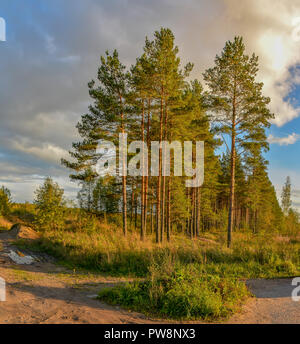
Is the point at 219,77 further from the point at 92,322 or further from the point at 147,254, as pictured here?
the point at 92,322

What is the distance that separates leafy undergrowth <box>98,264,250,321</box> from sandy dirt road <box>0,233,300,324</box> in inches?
12.3

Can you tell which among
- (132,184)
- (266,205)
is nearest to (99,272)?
(132,184)

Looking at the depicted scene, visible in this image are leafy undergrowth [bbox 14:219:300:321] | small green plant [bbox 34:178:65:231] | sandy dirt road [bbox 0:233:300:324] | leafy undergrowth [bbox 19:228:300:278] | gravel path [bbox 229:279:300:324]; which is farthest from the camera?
small green plant [bbox 34:178:65:231]

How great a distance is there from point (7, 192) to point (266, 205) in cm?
4208

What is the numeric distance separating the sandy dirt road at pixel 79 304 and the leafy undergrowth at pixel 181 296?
312 mm

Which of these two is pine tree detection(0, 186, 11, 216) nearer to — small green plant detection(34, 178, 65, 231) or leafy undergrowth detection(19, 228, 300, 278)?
small green plant detection(34, 178, 65, 231)

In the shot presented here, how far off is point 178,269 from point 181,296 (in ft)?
4.53

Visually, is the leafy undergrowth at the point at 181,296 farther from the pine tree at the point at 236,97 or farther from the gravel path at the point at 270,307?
the pine tree at the point at 236,97

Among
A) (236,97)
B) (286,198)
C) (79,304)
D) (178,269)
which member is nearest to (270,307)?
(178,269)

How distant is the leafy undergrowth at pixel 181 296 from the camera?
5359mm

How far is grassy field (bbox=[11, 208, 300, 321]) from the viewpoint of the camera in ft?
18.3

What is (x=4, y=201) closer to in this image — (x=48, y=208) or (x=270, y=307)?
(x=48, y=208)

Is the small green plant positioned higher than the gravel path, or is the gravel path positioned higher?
the small green plant

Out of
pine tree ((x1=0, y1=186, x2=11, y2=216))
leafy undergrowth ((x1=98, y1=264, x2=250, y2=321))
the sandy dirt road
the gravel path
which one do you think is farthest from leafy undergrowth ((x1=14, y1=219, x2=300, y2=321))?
pine tree ((x1=0, y1=186, x2=11, y2=216))
